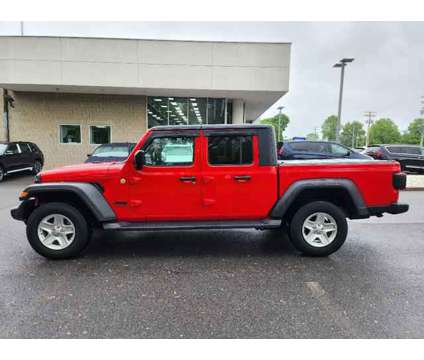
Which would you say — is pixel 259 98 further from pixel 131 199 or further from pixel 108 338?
pixel 108 338

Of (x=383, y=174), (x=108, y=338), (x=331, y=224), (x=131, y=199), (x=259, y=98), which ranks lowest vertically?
(x=108, y=338)

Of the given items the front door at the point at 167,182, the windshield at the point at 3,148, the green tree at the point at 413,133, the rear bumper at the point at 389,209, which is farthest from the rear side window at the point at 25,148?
the green tree at the point at 413,133

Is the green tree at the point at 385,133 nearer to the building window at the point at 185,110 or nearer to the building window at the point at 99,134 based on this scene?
the building window at the point at 185,110

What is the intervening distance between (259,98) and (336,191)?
1270cm

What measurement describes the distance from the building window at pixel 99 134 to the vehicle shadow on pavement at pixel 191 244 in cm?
1156

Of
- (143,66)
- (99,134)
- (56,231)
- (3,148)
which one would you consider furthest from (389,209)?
(99,134)

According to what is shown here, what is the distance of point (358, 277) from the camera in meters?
3.51

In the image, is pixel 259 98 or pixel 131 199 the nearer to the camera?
pixel 131 199

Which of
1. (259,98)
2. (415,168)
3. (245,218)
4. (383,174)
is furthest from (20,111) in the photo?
(415,168)

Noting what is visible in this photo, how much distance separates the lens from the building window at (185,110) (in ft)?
52.0

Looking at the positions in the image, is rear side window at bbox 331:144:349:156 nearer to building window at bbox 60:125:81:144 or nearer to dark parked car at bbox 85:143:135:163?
dark parked car at bbox 85:143:135:163

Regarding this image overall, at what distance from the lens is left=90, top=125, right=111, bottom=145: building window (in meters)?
15.6

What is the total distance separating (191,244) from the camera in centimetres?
461

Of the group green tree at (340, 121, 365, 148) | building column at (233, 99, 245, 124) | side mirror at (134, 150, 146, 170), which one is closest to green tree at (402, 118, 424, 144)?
green tree at (340, 121, 365, 148)
